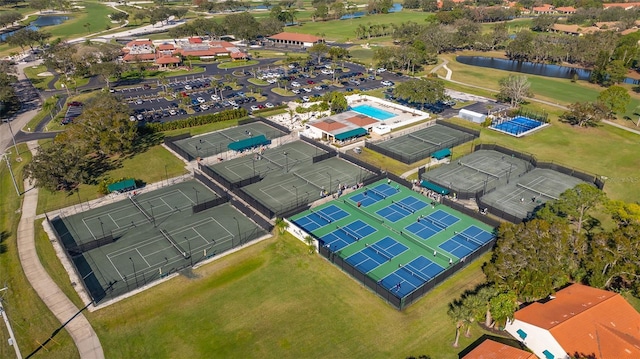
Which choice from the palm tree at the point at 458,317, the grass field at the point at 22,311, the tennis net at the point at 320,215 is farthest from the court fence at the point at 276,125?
the palm tree at the point at 458,317

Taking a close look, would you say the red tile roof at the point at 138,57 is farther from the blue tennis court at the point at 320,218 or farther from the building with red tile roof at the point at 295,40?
the blue tennis court at the point at 320,218

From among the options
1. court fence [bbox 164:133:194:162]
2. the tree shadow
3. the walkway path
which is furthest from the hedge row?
the tree shadow

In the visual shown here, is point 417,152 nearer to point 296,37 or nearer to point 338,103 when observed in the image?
point 338,103

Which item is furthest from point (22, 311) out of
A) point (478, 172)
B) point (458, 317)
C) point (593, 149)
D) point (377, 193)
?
point (593, 149)

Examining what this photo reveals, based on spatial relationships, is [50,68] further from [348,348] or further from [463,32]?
[463,32]

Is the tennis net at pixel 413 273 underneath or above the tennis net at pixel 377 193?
underneath

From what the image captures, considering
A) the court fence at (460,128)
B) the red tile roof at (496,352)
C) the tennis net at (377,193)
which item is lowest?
the tennis net at (377,193)
